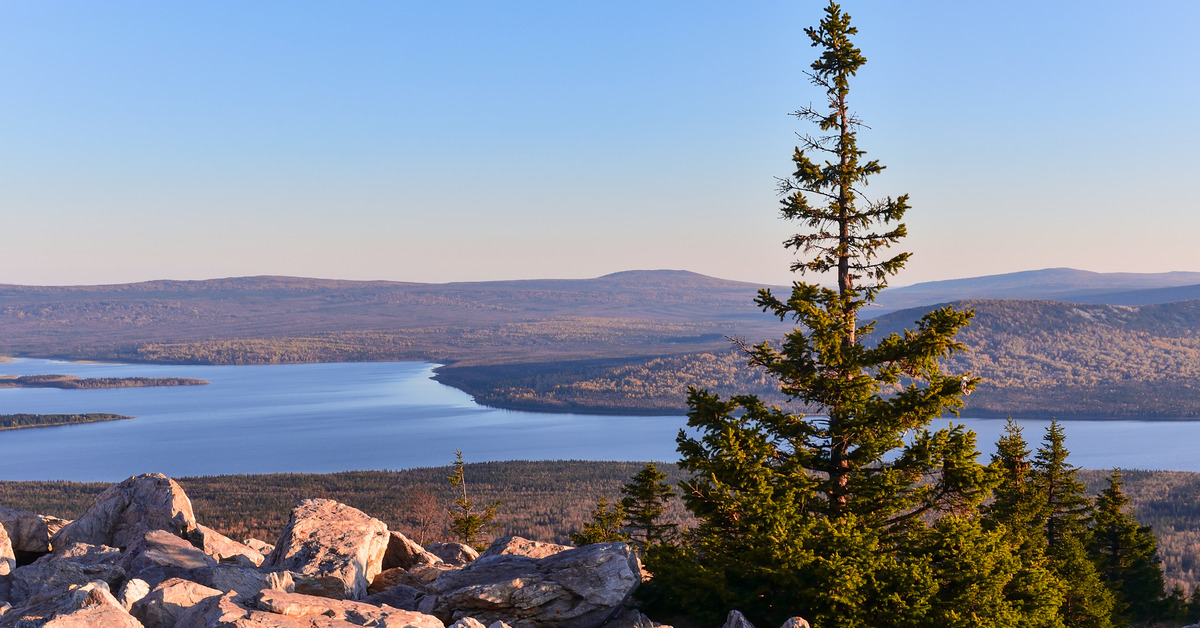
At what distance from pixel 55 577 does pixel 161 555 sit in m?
2.19

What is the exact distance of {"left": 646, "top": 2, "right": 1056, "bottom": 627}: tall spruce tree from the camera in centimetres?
1755

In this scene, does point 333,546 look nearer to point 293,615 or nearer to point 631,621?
point 293,615

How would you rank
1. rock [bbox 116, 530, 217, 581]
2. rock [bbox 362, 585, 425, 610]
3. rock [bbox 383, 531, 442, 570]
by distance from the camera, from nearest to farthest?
1. rock [bbox 362, 585, 425, 610]
2. rock [bbox 116, 530, 217, 581]
3. rock [bbox 383, 531, 442, 570]

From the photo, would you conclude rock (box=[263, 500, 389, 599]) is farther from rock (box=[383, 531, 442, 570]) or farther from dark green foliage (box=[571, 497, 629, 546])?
dark green foliage (box=[571, 497, 629, 546])

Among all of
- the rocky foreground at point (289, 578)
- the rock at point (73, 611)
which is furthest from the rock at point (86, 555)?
the rock at point (73, 611)

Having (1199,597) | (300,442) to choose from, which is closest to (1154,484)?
(1199,597)

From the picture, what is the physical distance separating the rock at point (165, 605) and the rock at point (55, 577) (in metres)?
2.86

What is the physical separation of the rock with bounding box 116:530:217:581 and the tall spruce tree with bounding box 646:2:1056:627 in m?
10.5

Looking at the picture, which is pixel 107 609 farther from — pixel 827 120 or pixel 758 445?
pixel 827 120

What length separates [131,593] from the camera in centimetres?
1510

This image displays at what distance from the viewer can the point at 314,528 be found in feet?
70.7

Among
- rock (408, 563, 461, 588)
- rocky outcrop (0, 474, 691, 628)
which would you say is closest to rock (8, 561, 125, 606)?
rocky outcrop (0, 474, 691, 628)

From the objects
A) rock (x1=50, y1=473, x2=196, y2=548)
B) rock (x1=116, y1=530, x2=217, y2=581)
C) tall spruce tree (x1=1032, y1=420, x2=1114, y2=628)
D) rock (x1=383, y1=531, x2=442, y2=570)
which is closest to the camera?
rock (x1=116, y1=530, x2=217, y2=581)

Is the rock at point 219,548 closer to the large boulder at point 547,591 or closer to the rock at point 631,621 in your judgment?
the large boulder at point 547,591
